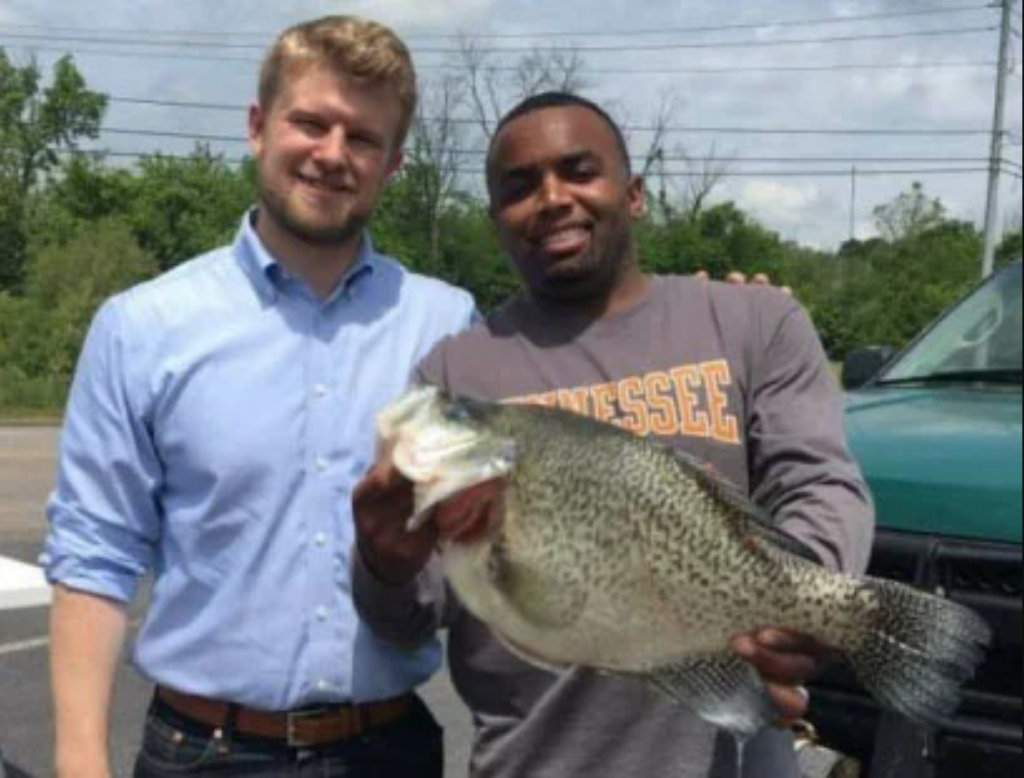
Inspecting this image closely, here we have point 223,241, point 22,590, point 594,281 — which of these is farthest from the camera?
point 223,241

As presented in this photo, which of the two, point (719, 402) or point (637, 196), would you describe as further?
point (637, 196)

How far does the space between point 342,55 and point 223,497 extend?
33.6 inches

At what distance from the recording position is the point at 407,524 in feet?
7.00

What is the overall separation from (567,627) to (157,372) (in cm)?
110

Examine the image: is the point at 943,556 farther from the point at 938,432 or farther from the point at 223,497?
the point at 223,497

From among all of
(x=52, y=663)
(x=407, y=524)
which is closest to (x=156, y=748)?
(x=52, y=663)

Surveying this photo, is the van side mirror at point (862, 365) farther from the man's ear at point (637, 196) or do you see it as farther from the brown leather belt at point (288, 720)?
the brown leather belt at point (288, 720)

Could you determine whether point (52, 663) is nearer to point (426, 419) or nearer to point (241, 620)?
point (241, 620)

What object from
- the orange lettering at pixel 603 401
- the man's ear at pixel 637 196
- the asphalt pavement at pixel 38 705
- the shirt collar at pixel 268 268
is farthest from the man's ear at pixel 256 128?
the asphalt pavement at pixel 38 705

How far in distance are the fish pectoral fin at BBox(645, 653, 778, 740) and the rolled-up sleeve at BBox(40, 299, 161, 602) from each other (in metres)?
1.13

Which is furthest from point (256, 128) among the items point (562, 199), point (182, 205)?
point (182, 205)

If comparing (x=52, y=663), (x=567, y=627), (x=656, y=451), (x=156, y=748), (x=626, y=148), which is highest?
(x=626, y=148)

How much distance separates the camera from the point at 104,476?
2756mm

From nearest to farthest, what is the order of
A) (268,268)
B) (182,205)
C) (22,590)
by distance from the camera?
(268,268), (22,590), (182,205)
